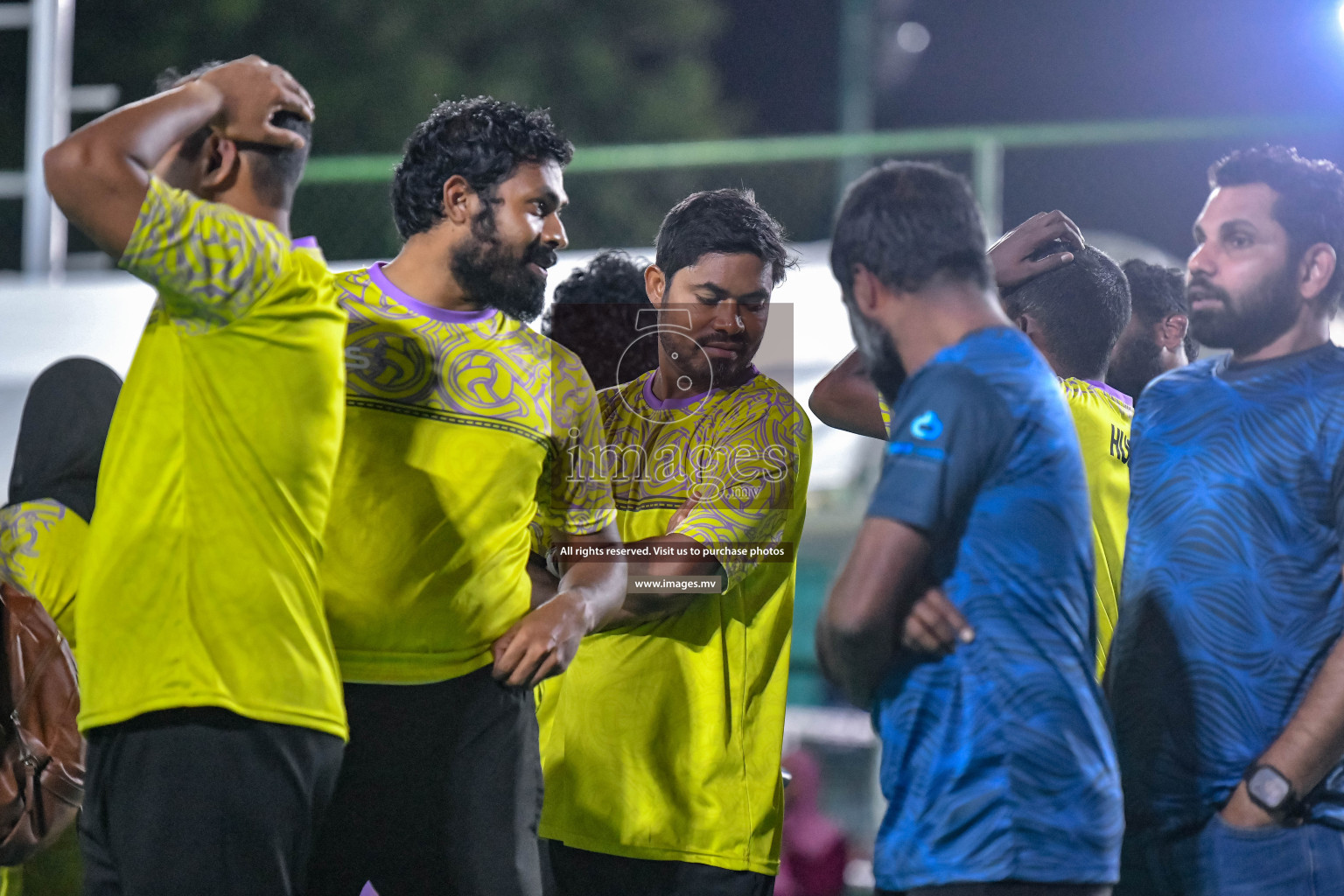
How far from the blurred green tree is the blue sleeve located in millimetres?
8508

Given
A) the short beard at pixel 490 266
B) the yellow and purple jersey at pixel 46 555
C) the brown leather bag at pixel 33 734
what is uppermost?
the short beard at pixel 490 266

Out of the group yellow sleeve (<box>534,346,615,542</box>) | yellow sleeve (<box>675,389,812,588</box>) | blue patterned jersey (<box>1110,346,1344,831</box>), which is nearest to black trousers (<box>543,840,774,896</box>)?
yellow sleeve (<box>675,389,812,588</box>)

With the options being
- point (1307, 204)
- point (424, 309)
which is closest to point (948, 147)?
point (1307, 204)

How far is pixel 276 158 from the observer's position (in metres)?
2.49

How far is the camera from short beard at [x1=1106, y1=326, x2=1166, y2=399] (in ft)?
13.5

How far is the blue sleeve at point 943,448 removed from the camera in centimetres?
217

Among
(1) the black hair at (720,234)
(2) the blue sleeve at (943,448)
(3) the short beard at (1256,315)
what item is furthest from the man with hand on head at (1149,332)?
(2) the blue sleeve at (943,448)

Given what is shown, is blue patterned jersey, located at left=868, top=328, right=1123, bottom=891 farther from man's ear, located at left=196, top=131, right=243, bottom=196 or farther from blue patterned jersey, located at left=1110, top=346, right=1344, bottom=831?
man's ear, located at left=196, top=131, right=243, bottom=196

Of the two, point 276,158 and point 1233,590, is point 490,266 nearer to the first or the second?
point 276,158

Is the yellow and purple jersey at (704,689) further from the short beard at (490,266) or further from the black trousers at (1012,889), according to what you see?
the black trousers at (1012,889)

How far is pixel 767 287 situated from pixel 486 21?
47.9 ft

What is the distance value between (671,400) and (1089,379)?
104 centimetres

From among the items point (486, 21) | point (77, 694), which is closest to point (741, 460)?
point (77, 694)

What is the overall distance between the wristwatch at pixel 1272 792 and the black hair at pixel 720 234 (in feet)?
5.26
